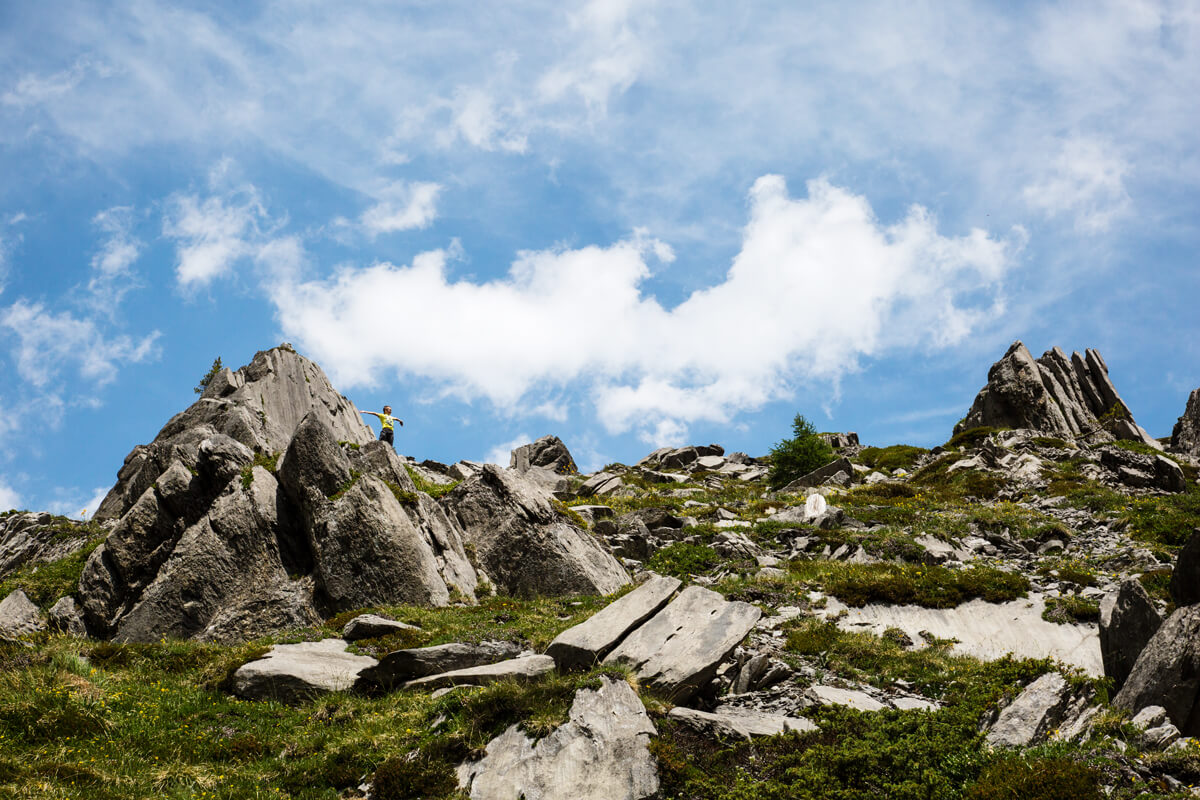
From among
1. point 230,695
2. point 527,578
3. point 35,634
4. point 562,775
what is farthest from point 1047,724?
point 35,634

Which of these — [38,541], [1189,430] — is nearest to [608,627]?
[38,541]

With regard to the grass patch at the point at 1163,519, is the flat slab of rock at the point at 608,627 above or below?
below

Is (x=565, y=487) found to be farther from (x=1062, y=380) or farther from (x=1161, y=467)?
(x=1062, y=380)

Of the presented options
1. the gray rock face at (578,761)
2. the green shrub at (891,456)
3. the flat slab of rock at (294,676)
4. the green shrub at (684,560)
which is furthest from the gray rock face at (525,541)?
the green shrub at (891,456)

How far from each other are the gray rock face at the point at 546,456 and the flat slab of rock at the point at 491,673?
59420mm

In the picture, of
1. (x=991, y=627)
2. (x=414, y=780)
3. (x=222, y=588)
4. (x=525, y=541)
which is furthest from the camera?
(x=525, y=541)

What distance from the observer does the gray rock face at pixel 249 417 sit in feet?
104

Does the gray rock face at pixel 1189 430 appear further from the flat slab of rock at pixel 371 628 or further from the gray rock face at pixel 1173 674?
the flat slab of rock at pixel 371 628

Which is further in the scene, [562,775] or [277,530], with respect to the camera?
[277,530]

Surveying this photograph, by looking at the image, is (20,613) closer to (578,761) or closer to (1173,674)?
(578,761)

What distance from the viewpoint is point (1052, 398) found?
6850cm

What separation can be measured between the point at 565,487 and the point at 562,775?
1737 inches

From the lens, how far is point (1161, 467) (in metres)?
41.8

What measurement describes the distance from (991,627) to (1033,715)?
9147 mm
